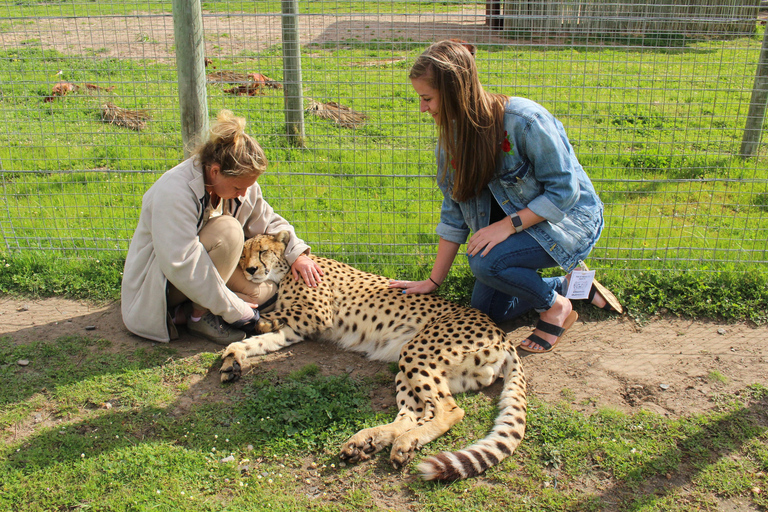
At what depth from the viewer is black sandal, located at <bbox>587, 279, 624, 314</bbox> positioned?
172 inches

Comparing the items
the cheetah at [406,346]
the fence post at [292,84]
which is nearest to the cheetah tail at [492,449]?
the cheetah at [406,346]

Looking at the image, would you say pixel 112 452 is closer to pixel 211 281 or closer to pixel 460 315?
pixel 211 281

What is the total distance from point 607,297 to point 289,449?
2.60m

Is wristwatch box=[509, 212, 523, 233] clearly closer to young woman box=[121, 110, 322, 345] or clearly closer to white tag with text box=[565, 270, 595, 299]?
white tag with text box=[565, 270, 595, 299]

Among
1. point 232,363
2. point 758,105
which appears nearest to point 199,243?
point 232,363

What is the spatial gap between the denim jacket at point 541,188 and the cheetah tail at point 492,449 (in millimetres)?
926

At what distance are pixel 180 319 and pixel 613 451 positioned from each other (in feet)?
9.49

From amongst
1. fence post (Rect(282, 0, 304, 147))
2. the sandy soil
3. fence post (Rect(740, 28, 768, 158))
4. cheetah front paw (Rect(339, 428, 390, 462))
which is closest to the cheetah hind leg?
cheetah front paw (Rect(339, 428, 390, 462))

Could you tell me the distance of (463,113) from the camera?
325 centimetres

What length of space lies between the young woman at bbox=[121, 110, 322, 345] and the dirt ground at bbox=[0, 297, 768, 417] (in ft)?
0.64

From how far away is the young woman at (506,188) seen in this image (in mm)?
3248

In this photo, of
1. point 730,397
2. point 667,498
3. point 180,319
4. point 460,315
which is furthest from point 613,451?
point 180,319

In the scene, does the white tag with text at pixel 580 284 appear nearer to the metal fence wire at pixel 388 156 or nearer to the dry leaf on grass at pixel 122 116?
the metal fence wire at pixel 388 156

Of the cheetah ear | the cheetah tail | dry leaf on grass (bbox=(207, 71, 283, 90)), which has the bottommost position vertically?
the cheetah tail
